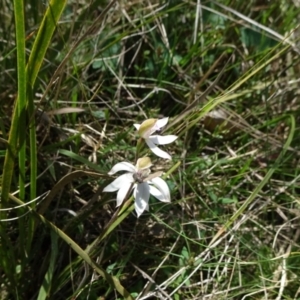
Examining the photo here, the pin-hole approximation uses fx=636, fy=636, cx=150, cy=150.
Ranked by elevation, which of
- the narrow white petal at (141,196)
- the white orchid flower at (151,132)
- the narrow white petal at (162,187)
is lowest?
the narrow white petal at (141,196)

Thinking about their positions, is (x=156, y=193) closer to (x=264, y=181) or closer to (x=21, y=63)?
(x=21, y=63)

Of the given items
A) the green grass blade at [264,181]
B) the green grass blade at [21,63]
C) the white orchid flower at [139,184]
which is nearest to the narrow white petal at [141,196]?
the white orchid flower at [139,184]

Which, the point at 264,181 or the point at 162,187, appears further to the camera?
the point at 264,181

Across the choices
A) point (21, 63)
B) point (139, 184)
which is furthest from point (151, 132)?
point (21, 63)

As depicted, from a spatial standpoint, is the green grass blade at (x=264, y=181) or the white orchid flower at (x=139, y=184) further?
the green grass blade at (x=264, y=181)

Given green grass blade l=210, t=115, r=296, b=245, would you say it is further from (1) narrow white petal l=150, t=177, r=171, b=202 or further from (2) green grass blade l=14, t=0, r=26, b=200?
(2) green grass blade l=14, t=0, r=26, b=200

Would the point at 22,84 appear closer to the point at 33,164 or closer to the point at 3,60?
the point at 33,164

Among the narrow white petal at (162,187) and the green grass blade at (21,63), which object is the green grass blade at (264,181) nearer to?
the narrow white petal at (162,187)

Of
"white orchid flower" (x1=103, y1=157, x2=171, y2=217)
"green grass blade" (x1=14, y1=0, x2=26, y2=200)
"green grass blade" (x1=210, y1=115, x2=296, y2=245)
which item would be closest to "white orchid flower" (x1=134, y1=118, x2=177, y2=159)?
"white orchid flower" (x1=103, y1=157, x2=171, y2=217)

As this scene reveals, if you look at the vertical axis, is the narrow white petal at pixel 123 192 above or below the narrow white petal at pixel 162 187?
below
